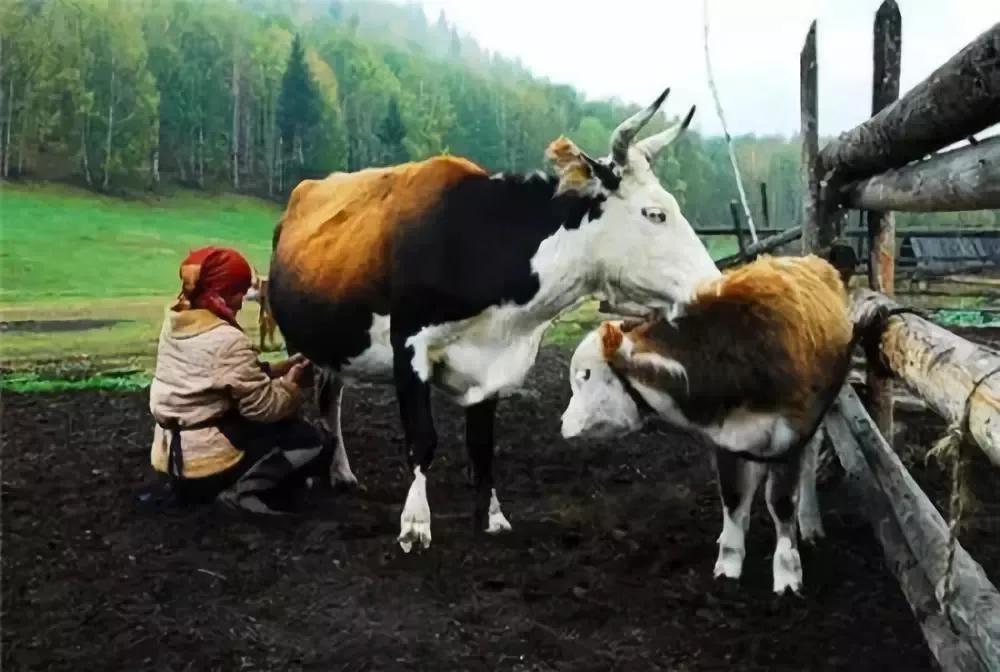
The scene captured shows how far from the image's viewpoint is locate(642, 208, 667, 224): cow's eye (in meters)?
3.35

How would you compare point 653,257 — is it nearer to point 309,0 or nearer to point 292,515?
point 292,515

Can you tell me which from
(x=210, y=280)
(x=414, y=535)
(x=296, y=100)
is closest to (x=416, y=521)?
(x=414, y=535)

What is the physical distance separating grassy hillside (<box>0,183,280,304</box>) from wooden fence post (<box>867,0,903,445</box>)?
256 cm

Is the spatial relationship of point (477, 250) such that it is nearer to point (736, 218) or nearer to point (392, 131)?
point (392, 131)

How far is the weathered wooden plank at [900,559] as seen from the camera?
2145 millimetres

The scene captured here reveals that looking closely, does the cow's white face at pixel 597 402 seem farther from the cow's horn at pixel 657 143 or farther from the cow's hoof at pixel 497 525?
the cow's horn at pixel 657 143

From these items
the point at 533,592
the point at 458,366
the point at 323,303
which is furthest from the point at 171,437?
the point at 533,592

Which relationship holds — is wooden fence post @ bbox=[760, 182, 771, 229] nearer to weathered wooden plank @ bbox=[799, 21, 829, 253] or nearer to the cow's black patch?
weathered wooden plank @ bbox=[799, 21, 829, 253]

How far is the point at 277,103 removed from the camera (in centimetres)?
488

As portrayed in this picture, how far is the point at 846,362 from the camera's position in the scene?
301 cm

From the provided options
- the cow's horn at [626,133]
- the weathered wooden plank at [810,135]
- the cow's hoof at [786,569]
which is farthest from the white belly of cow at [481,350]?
the weathered wooden plank at [810,135]

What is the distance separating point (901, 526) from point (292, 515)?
6.94 ft

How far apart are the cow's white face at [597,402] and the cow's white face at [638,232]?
0.29 meters

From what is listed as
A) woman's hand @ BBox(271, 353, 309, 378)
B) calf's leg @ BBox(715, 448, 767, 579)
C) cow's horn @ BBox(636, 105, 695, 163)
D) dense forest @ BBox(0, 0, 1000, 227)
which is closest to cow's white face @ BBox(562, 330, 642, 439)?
calf's leg @ BBox(715, 448, 767, 579)
